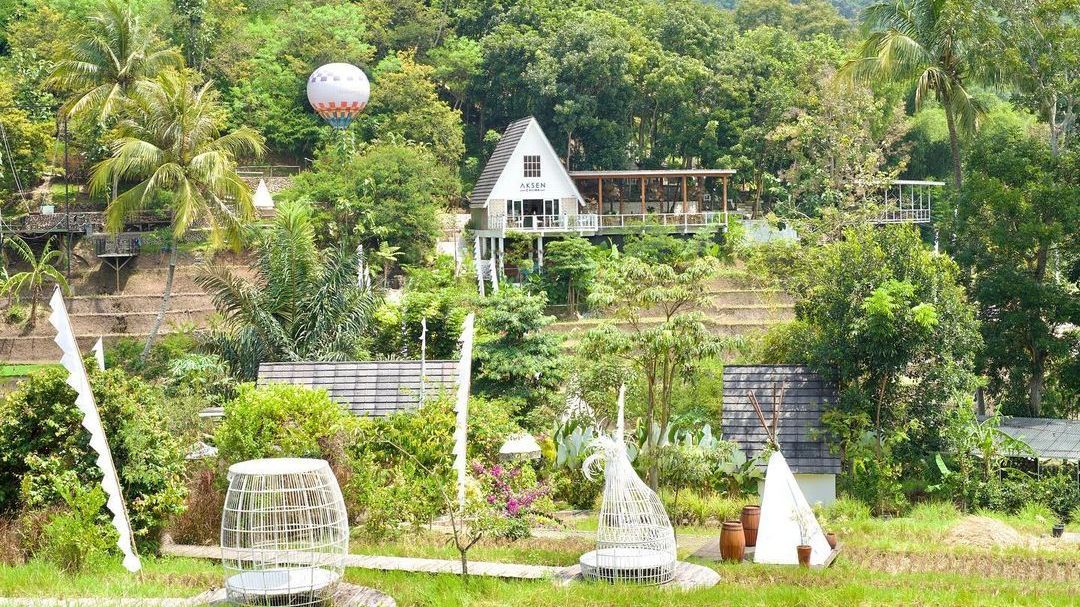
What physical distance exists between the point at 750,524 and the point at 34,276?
26.3m

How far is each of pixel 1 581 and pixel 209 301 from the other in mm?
23545

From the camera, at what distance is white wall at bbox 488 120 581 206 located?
138 ft

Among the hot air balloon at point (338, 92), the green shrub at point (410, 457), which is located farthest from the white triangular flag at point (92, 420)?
the hot air balloon at point (338, 92)

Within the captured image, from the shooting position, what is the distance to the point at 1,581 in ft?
42.4

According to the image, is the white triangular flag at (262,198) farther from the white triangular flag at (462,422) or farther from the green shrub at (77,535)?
the green shrub at (77,535)

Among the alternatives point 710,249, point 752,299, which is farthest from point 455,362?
point 710,249

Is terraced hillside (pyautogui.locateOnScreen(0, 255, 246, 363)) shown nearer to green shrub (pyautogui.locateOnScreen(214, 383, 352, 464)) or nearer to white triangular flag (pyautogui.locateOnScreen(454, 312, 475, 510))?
green shrub (pyautogui.locateOnScreen(214, 383, 352, 464))

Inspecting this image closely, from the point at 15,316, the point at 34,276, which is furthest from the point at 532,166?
the point at 15,316

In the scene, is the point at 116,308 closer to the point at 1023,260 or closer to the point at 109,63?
the point at 109,63

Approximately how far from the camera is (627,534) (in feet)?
45.1

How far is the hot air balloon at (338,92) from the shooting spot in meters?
42.6

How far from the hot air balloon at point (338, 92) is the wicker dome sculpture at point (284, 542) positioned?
102ft

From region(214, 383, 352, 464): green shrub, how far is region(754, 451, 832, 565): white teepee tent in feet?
21.5

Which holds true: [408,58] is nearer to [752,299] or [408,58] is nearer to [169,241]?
[169,241]
